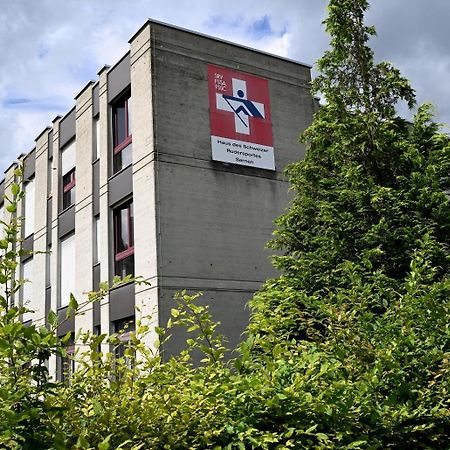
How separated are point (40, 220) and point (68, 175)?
2960mm

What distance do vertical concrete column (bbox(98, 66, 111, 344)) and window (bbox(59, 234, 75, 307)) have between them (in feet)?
9.15

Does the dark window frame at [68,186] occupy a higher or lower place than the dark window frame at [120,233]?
higher

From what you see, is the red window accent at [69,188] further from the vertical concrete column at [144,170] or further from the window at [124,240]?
the vertical concrete column at [144,170]

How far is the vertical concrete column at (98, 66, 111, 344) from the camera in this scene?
18.9 metres

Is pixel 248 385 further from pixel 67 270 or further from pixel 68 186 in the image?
pixel 68 186

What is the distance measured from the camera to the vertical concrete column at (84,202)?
2050cm

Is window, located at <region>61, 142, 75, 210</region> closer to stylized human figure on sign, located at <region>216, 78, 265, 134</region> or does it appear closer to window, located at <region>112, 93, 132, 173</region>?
window, located at <region>112, 93, 132, 173</region>

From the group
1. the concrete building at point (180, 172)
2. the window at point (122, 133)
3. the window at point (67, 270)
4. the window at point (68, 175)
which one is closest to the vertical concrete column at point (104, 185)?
the concrete building at point (180, 172)

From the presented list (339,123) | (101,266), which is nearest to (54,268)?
(101,266)

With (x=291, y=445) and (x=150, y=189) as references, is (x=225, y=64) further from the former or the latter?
(x=291, y=445)

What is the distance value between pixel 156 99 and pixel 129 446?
15.6 meters

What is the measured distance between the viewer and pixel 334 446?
11.8ft

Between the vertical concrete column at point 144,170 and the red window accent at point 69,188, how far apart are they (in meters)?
5.56

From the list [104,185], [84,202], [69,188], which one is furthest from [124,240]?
[69,188]
